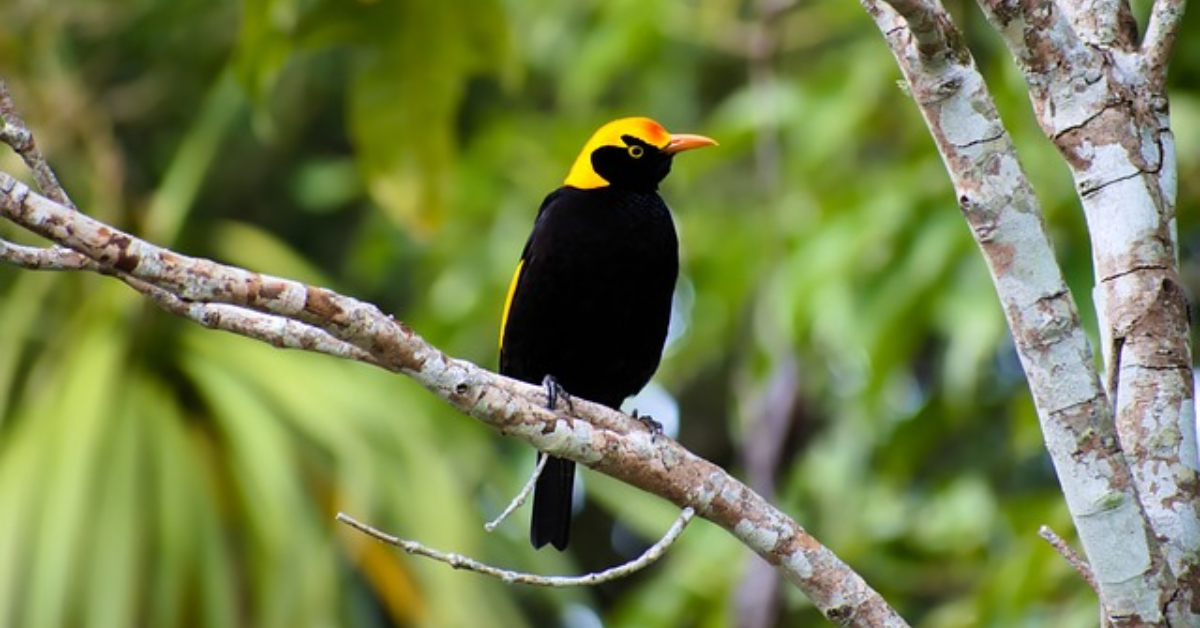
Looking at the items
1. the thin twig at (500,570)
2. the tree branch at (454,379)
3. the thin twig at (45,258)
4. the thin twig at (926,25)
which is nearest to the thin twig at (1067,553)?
the tree branch at (454,379)

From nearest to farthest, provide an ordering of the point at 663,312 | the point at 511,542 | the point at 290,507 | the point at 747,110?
the point at 663,312
the point at 290,507
the point at 747,110
the point at 511,542

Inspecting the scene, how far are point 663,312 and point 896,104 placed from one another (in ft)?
6.19

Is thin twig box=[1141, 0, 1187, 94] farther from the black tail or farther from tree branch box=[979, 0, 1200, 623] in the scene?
the black tail

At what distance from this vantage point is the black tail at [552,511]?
334 centimetres

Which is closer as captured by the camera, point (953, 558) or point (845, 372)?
point (953, 558)

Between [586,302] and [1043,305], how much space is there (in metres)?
1.45

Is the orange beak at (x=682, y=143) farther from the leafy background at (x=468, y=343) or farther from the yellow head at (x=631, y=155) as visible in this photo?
the leafy background at (x=468, y=343)

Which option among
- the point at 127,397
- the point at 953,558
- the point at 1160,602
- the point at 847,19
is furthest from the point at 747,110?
the point at 1160,602

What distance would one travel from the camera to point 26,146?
1887 millimetres

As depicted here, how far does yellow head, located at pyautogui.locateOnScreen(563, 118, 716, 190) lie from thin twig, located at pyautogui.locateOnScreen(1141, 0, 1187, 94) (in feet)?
4.78

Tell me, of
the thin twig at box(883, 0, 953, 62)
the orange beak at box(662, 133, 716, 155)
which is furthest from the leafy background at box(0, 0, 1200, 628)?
the thin twig at box(883, 0, 953, 62)

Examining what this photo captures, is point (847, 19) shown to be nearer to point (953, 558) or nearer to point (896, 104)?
point (896, 104)

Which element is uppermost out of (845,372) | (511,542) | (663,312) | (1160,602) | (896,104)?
(896,104)

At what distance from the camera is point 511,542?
5.11m
